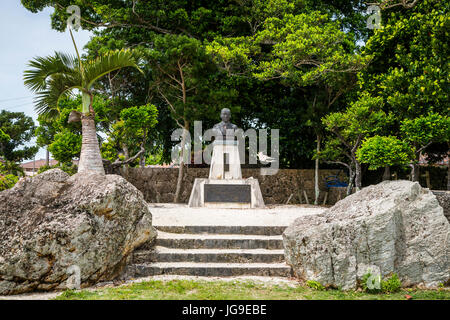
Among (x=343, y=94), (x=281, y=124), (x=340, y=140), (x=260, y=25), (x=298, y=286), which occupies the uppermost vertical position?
(x=260, y=25)

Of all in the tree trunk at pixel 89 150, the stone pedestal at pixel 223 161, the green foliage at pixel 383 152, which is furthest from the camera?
the stone pedestal at pixel 223 161

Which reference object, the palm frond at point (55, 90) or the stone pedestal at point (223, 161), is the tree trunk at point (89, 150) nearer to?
the palm frond at point (55, 90)

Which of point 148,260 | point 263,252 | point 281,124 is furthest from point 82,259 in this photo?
point 281,124

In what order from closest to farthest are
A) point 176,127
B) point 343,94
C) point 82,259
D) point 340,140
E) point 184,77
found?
point 82,259 < point 340,140 < point 184,77 < point 343,94 < point 176,127

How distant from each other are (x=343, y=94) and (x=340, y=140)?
350 centimetres

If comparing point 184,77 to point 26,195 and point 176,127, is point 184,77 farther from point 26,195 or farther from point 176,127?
point 26,195

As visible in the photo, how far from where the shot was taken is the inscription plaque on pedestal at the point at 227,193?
33.9ft

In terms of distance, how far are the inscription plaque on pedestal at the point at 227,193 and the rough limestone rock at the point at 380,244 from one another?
204 inches

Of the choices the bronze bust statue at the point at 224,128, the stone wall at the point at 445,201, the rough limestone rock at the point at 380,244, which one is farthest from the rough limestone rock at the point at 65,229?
the bronze bust statue at the point at 224,128

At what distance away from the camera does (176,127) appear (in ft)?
55.1

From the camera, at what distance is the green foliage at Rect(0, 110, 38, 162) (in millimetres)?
24153

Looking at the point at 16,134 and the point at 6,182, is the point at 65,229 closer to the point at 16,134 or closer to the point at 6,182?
the point at 6,182

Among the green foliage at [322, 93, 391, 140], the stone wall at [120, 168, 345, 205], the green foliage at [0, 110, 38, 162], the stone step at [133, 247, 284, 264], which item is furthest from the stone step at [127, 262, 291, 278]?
the green foliage at [0, 110, 38, 162]

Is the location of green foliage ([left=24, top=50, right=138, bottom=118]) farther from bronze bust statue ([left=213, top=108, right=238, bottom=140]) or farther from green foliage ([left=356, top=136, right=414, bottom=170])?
green foliage ([left=356, top=136, right=414, bottom=170])
